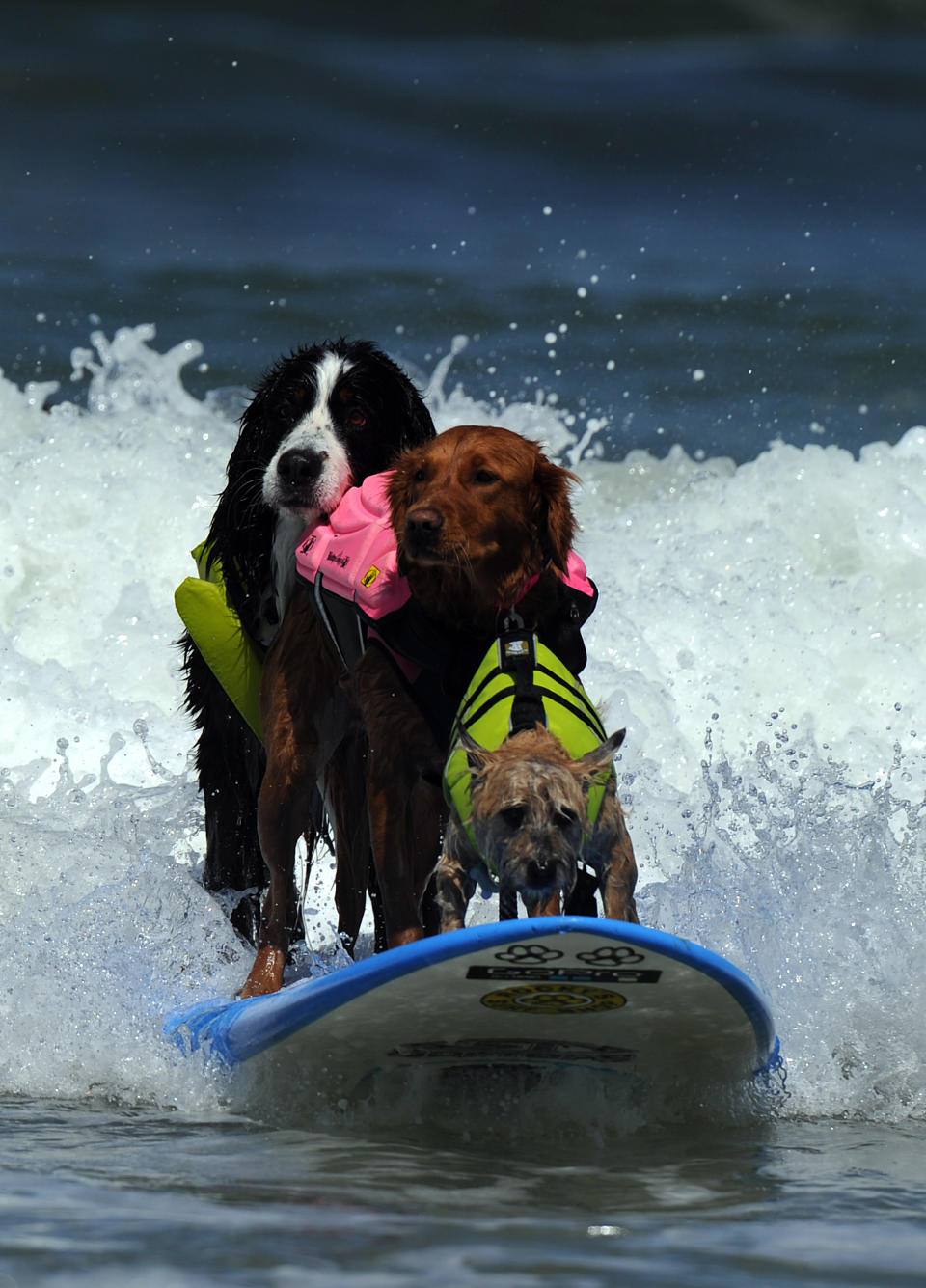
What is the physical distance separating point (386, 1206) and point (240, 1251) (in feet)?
1.24

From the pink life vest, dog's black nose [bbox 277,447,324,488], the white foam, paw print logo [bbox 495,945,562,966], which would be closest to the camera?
paw print logo [bbox 495,945,562,966]

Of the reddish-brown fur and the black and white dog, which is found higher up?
the black and white dog

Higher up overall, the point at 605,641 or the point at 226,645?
the point at 605,641

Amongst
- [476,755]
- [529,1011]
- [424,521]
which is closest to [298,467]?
[424,521]

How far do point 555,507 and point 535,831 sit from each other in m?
0.99

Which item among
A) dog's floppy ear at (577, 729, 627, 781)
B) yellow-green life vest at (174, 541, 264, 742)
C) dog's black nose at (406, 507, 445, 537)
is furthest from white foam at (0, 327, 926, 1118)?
dog's black nose at (406, 507, 445, 537)

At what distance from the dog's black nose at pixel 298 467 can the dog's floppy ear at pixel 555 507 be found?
760 mm

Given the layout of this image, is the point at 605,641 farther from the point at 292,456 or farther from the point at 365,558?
the point at 365,558

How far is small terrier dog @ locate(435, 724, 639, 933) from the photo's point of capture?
331cm

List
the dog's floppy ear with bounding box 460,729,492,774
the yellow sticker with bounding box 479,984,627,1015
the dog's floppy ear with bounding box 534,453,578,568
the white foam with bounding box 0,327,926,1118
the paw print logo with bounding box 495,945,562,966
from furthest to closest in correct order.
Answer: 1. the white foam with bounding box 0,327,926,1118
2. the dog's floppy ear with bounding box 534,453,578,568
3. the dog's floppy ear with bounding box 460,729,492,774
4. the yellow sticker with bounding box 479,984,627,1015
5. the paw print logo with bounding box 495,945,562,966

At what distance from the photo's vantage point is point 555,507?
157 inches

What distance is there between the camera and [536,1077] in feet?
11.4

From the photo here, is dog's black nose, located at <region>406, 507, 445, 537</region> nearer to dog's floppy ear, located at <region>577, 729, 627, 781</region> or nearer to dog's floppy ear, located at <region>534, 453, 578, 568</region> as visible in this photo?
dog's floppy ear, located at <region>534, 453, 578, 568</region>

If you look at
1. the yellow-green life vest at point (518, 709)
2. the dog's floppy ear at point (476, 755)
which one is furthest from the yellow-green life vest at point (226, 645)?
the dog's floppy ear at point (476, 755)
